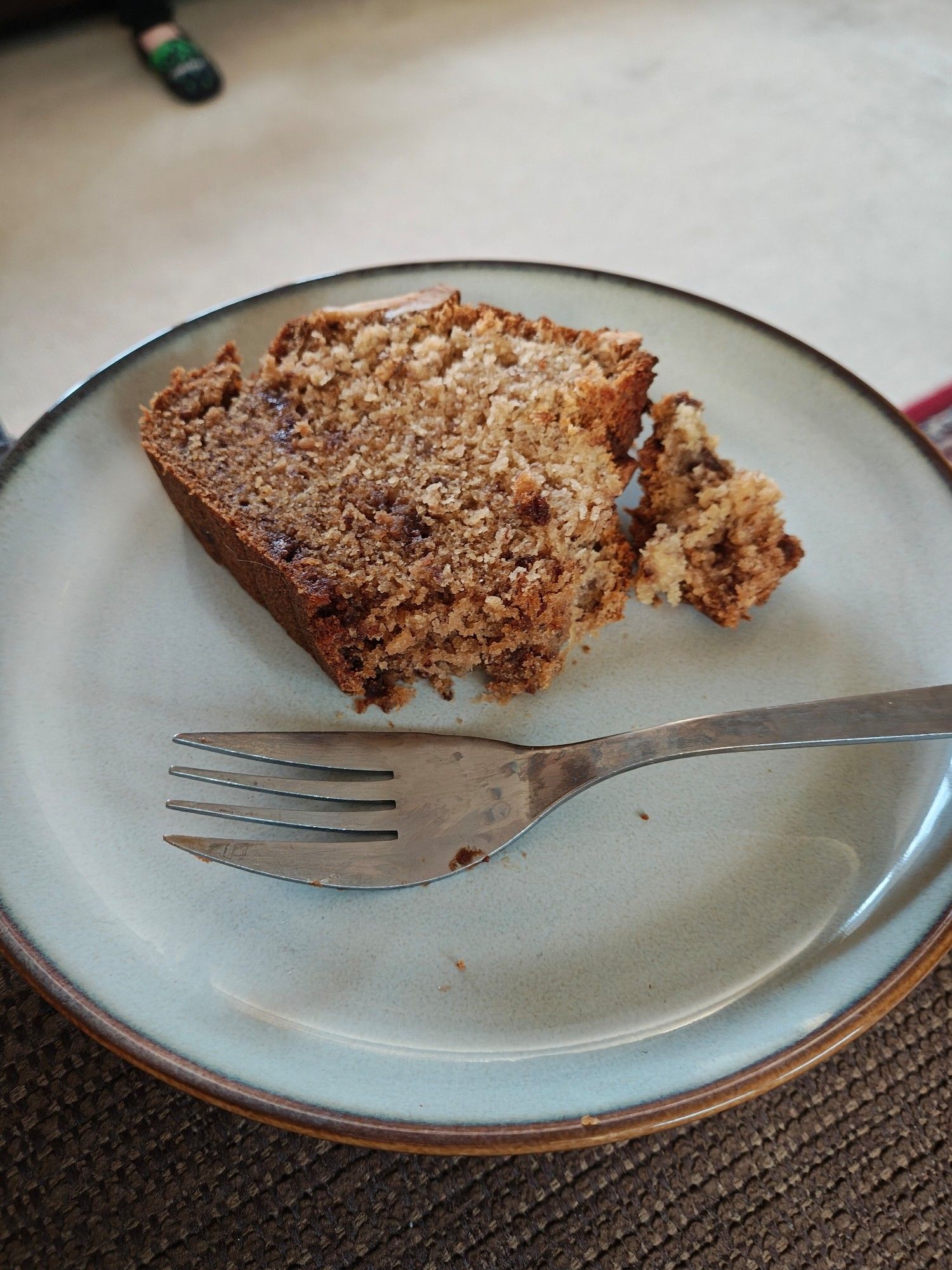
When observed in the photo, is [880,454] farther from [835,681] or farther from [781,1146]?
[781,1146]

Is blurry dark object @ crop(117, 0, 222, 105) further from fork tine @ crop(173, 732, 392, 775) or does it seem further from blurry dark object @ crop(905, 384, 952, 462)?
fork tine @ crop(173, 732, 392, 775)

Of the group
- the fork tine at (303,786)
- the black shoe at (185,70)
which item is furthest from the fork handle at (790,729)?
the black shoe at (185,70)

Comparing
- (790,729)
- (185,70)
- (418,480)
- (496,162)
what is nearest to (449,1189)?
(790,729)

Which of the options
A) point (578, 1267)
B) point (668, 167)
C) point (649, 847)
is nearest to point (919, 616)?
point (649, 847)

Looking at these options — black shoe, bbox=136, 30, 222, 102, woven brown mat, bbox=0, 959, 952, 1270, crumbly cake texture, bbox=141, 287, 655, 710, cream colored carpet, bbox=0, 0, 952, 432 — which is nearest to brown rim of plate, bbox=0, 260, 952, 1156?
woven brown mat, bbox=0, 959, 952, 1270

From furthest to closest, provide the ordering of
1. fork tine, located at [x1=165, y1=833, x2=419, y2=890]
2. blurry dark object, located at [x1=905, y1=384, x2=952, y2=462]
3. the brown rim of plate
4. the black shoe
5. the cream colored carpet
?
the black shoe → the cream colored carpet → blurry dark object, located at [x1=905, y1=384, x2=952, y2=462] → fork tine, located at [x1=165, y1=833, x2=419, y2=890] → the brown rim of plate

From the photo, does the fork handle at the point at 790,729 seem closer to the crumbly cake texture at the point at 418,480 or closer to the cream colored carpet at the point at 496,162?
the crumbly cake texture at the point at 418,480
